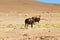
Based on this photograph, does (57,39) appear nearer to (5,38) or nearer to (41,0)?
(5,38)

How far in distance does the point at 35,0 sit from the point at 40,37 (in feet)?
169

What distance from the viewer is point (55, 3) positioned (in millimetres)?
62250

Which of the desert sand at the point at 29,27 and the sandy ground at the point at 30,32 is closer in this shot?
the sandy ground at the point at 30,32

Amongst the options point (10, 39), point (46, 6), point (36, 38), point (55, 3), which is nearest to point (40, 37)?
point (36, 38)

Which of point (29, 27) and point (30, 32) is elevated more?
point (30, 32)

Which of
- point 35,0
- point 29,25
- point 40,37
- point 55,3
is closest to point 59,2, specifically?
point 55,3

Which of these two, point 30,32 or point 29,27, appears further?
point 29,27

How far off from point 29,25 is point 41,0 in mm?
43809

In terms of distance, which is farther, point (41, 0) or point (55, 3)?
point (41, 0)

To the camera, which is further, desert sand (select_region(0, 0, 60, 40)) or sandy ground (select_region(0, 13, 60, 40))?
desert sand (select_region(0, 0, 60, 40))

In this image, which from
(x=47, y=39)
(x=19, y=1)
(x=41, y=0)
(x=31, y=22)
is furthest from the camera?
(x=41, y=0)

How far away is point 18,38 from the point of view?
17.5 meters

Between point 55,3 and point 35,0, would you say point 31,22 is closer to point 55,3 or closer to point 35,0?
point 55,3

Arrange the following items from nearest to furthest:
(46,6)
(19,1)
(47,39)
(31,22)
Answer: (47,39)
(31,22)
(46,6)
(19,1)
